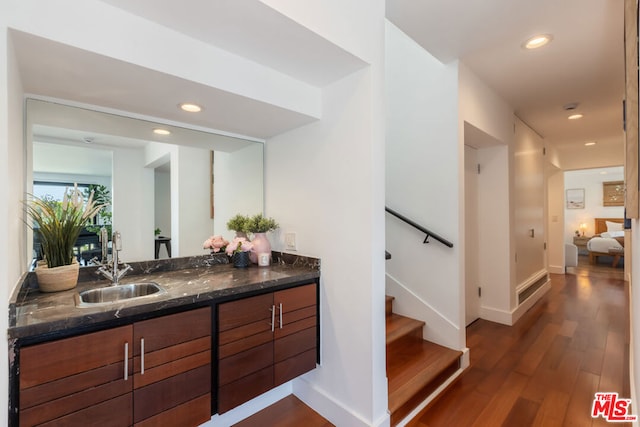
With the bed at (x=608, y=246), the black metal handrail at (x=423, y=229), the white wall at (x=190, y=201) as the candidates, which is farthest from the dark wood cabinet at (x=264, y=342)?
the bed at (x=608, y=246)

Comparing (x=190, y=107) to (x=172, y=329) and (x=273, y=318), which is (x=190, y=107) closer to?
(x=172, y=329)

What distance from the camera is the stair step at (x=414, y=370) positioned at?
1854mm

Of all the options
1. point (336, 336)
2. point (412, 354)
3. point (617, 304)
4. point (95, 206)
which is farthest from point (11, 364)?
point (617, 304)

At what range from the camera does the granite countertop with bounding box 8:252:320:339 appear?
1.07 m

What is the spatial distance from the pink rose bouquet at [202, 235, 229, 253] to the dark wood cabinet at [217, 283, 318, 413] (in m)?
0.71

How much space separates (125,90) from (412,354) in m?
2.64

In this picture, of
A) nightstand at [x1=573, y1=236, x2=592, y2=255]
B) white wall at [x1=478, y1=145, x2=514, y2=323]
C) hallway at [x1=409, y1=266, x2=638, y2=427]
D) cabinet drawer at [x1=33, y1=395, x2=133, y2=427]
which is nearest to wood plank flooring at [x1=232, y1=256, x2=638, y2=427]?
hallway at [x1=409, y1=266, x2=638, y2=427]

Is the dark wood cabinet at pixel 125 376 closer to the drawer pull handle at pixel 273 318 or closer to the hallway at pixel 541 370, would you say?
the drawer pull handle at pixel 273 318

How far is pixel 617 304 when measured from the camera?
3.98 metres

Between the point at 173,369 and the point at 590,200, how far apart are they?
1189cm

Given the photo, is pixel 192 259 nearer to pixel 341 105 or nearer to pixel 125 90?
pixel 125 90

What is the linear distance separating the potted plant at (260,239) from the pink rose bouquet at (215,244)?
0.22 m

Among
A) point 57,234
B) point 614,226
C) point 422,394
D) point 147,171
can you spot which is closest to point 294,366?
point 422,394

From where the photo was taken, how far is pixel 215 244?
2174 millimetres
